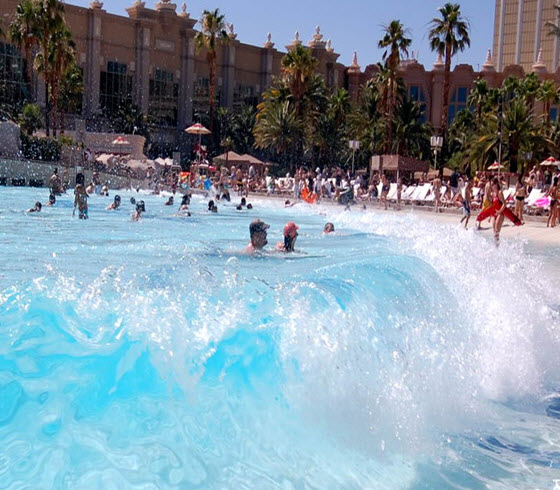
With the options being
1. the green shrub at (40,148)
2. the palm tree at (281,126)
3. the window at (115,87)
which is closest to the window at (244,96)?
the window at (115,87)

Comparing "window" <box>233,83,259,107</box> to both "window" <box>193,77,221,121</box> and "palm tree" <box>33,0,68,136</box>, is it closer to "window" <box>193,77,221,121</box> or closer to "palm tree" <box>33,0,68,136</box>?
"window" <box>193,77,221,121</box>

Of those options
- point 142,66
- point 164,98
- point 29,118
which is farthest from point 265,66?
point 29,118

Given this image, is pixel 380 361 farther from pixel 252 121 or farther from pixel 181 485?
pixel 252 121

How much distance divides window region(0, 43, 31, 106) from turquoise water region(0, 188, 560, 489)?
5238 centimetres

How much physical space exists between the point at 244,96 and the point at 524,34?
276 feet

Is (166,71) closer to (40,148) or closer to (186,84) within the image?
(186,84)

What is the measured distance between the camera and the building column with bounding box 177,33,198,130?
→ 63.7 m

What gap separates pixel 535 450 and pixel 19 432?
307 centimetres

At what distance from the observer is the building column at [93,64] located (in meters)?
57.4

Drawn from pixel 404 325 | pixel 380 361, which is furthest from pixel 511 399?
pixel 380 361

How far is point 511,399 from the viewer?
5672mm

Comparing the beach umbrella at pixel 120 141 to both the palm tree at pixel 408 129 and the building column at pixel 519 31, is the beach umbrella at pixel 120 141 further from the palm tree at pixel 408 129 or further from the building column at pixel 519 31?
the building column at pixel 519 31

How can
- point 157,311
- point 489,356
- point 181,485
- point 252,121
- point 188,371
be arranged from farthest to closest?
point 252,121 → point 489,356 → point 157,311 → point 188,371 → point 181,485

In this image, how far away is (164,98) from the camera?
207 feet
